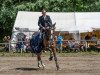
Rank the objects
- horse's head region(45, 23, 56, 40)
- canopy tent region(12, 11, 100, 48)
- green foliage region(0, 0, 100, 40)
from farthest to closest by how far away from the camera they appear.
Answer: green foliage region(0, 0, 100, 40)
canopy tent region(12, 11, 100, 48)
horse's head region(45, 23, 56, 40)

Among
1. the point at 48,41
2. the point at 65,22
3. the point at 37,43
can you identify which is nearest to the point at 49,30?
the point at 48,41

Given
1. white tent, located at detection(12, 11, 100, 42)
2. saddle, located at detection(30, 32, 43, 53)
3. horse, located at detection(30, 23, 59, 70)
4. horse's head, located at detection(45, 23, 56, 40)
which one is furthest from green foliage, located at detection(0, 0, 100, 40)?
horse's head, located at detection(45, 23, 56, 40)

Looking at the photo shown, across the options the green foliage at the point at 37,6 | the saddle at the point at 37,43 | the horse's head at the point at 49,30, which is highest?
the green foliage at the point at 37,6

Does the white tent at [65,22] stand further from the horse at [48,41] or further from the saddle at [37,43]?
the horse at [48,41]

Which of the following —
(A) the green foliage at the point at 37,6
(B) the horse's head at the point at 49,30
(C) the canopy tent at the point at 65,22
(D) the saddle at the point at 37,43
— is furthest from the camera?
(A) the green foliage at the point at 37,6

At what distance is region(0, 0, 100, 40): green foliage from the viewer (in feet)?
127

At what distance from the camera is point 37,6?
38.7 metres

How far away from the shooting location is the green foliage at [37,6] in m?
38.7

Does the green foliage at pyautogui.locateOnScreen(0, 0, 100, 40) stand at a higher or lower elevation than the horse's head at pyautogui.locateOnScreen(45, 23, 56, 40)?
higher

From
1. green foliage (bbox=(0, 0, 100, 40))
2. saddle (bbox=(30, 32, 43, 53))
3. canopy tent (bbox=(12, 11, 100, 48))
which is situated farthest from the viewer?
green foliage (bbox=(0, 0, 100, 40))

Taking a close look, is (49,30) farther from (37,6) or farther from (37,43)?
(37,6)

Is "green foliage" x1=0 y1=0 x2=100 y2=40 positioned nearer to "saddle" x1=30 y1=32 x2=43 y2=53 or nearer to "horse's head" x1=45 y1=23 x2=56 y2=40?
"saddle" x1=30 y1=32 x2=43 y2=53

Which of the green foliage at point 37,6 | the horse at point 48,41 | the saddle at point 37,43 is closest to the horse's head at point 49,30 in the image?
the horse at point 48,41

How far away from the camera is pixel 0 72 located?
14219mm
